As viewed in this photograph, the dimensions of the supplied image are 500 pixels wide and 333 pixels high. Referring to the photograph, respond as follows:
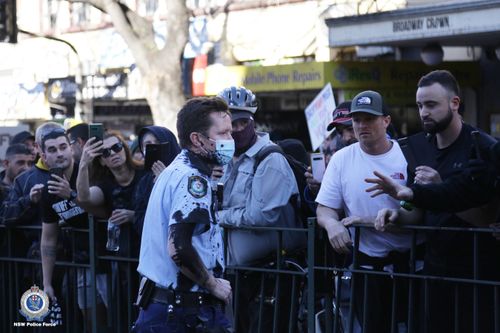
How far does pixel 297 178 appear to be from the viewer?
7363mm

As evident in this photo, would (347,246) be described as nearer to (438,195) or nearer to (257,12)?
(438,195)

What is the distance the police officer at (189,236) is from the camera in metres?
5.27

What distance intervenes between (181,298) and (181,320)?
0.38 feet

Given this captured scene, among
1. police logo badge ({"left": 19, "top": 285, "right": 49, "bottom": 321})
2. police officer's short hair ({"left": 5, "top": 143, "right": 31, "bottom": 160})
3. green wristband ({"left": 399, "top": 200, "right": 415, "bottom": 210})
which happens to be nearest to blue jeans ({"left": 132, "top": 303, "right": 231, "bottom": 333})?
green wristband ({"left": 399, "top": 200, "right": 415, "bottom": 210})

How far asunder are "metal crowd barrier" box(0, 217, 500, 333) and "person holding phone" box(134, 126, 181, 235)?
0.36m

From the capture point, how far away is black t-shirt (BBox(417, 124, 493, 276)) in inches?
226

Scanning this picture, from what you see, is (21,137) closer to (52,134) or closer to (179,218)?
(52,134)

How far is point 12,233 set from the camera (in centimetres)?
859

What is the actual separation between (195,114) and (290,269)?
1918mm

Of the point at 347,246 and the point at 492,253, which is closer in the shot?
the point at 492,253

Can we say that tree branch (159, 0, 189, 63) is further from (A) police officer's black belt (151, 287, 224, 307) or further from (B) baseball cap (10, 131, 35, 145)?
(A) police officer's black belt (151, 287, 224, 307)

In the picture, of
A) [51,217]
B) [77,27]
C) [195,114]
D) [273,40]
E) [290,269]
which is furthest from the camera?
[77,27]

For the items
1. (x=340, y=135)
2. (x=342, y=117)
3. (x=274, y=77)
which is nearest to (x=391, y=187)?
(x=342, y=117)

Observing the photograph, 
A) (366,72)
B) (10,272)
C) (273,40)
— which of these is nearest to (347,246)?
(10,272)
